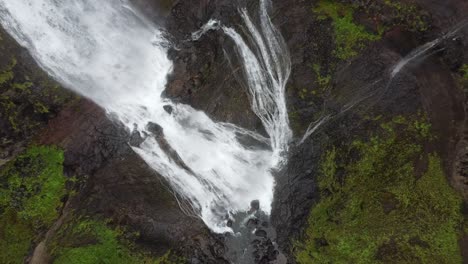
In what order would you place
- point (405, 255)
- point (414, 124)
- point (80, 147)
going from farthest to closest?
point (80, 147), point (414, 124), point (405, 255)

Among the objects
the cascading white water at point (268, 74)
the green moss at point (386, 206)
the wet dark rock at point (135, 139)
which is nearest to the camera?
the green moss at point (386, 206)

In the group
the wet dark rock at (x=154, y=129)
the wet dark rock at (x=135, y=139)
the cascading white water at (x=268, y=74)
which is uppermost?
the cascading white water at (x=268, y=74)

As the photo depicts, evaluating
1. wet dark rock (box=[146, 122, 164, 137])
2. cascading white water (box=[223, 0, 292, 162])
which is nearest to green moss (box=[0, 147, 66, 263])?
wet dark rock (box=[146, 122, 164, 137])

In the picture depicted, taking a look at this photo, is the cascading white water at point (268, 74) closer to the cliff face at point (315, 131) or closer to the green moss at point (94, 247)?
the cliff face at point (315, 131)

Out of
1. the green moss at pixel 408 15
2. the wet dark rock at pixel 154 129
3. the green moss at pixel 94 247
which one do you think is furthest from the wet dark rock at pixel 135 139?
the green moss at pixel 408 15

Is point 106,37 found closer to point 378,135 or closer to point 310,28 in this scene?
point 310,28

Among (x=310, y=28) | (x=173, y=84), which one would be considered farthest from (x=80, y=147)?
(x=310, y=28)

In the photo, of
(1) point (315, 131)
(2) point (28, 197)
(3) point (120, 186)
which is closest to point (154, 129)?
(3) point (120, 186)
